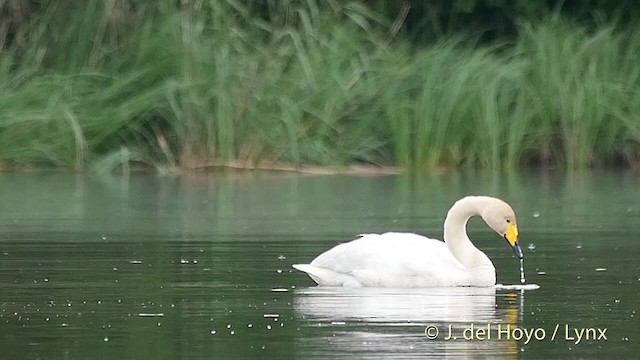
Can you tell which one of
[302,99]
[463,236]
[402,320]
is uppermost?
[302,99]

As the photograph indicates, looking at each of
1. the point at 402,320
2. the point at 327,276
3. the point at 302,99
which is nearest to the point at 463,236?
the point at 327,276

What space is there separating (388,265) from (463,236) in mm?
667

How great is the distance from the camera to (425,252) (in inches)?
425

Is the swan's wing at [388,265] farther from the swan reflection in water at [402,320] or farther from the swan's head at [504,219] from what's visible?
the swan's head at [504,219]

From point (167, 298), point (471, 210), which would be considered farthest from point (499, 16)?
point (167, 298)

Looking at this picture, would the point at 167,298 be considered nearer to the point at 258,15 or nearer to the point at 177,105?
the point at 177,105

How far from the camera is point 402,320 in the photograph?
9.10 metres

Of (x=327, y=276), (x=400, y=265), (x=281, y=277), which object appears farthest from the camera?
(x=281, y=277)

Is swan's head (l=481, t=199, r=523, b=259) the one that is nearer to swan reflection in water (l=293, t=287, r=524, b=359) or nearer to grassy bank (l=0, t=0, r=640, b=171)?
swan reflection in water (l=293, t=287, r=524, b=359)

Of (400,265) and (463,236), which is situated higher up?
(463,236)

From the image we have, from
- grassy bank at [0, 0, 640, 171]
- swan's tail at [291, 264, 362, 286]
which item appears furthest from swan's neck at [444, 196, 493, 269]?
grassy bank at [0, 0, 640, 171]

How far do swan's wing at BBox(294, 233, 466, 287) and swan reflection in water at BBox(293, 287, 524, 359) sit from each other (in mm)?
89

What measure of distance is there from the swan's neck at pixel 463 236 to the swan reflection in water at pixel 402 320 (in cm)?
27

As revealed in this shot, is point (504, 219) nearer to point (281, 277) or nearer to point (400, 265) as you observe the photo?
point (400, 265)
